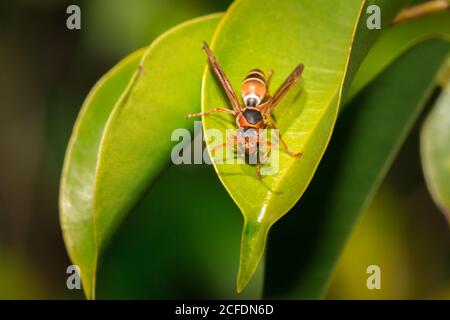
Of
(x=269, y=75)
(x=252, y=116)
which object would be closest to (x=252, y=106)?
(x=252, y=116)

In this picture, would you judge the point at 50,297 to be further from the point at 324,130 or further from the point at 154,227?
the point at 324,130

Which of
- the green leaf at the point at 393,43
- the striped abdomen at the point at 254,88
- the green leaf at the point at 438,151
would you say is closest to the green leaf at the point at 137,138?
the striped abdomen at the point at 254,88

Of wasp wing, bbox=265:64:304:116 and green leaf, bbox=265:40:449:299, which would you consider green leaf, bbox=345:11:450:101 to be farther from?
wasp wing, bbox=265:64:304:116

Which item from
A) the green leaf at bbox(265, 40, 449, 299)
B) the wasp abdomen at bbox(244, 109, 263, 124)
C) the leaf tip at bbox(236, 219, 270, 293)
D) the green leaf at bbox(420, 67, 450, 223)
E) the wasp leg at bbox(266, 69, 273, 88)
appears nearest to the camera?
the leaf tip at bbox(236, 219, 270, 293)

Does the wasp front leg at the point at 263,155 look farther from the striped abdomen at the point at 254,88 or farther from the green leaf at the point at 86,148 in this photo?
the green leaf at the point at 86,148

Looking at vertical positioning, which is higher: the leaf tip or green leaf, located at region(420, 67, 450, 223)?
green leaf, located at region(420, 67, 450, 223)

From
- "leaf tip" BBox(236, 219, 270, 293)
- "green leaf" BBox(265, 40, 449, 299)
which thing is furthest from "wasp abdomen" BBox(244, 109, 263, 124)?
"leaf tip" BBox(236, 219, 270, 293)

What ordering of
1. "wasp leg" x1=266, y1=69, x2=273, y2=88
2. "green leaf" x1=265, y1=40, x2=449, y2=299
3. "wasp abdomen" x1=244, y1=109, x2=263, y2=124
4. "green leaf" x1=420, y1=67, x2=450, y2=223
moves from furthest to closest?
1. "green leaf" x1=420, y1=67, x2=450, y2=223
2. "green leaf" x1=265, y1=40, x2=449, y2=299
3. "wasp abdomen" x1=244, y1=109, x2=263, y2=124
4. "wasp leg" x1=266, y1=69, x2=273, y2=88
